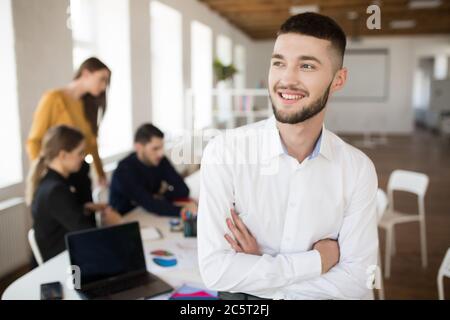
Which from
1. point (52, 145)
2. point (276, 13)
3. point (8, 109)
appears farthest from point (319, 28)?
point (52, 145)

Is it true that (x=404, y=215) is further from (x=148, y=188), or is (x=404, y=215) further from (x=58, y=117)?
(x=58, y=117)

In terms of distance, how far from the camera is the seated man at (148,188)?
7.45 ft

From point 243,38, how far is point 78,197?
1030mm

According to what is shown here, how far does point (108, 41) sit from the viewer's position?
1.07 meters

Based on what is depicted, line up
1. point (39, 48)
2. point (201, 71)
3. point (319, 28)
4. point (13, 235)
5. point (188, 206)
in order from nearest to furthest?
point (319, 28), point (39, 48), point (13, 235), point (201, 71), point (188, 206)

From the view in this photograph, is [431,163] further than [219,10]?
Yes

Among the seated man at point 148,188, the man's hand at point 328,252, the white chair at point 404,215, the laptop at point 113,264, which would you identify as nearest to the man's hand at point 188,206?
the seated man at point 148,188

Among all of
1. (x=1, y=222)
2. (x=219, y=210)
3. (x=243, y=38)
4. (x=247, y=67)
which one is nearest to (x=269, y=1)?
(x=243, y=38)

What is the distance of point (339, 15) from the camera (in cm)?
89

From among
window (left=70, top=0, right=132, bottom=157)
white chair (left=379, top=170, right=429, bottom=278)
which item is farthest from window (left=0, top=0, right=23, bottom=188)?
white chair (left=379, top=170, right=429, bottom=278)

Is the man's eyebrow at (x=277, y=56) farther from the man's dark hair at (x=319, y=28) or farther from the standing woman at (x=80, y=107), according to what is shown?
the standing woman at (x=80, y=107)

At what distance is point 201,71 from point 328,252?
25.5 inches

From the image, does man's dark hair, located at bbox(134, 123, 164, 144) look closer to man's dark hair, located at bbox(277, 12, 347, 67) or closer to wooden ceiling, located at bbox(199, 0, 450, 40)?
wooden ceiling, located at bbox(199, 0, 450, 40)

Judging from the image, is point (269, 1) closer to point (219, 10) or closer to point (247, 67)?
point (219, 10)
